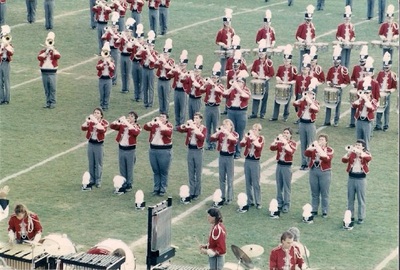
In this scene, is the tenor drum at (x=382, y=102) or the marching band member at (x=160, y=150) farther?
the tenor drum at (x=382, y=102)

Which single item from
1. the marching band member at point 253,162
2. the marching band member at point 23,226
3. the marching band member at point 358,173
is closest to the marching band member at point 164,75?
the marching band member at point 253,162

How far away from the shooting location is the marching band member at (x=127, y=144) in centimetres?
2258

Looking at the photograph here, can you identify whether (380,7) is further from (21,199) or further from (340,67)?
(21,199)

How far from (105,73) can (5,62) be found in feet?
6.36

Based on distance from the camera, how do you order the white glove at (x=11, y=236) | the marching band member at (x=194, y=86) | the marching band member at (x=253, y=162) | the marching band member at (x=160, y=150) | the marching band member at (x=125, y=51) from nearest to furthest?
the white glove at (x=11, y=236)
the marching band member at (x=253, y=162)
the marching band member at (x=160, y=150)
the marching band member at (x=194, y=86)
the marching band member at (x=125, y=51)

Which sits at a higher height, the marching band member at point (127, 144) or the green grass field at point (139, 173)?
the marching band member at point (127, 144)

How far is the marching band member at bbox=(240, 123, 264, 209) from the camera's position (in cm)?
2195

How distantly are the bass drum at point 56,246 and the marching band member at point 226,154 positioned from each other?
15.6ft

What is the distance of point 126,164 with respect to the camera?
22.8 metres

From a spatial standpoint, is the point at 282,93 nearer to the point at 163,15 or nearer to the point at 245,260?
the point at 163,15

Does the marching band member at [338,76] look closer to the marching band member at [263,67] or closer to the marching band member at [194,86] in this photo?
the marching band member at [263,67]

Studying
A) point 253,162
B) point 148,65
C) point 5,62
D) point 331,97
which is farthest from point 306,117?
point 5,62

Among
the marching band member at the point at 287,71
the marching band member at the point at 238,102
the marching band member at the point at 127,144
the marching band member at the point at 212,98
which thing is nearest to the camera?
the marching band member at the point at 127,144

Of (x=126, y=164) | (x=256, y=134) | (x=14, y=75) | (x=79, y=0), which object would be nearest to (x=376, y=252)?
(x=256, y=134)
